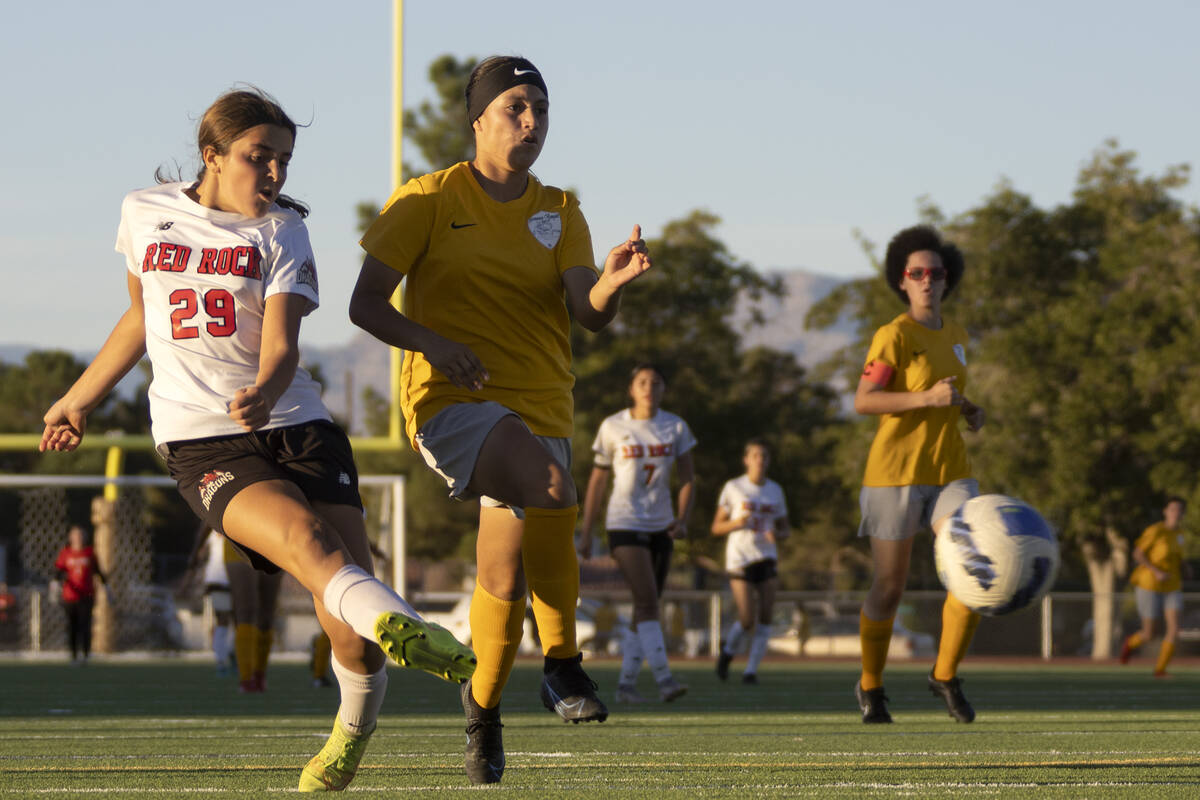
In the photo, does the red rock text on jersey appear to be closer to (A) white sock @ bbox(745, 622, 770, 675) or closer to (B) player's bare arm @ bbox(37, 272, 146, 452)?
(B) player's bare arm @ bbox(37, 272, 146, 452)

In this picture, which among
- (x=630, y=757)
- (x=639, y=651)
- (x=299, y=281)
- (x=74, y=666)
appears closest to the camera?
(x=299, y=281)

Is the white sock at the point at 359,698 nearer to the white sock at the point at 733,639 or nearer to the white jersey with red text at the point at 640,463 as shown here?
the white jersey with red text at the point at 640,463

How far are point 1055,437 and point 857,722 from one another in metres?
27.5

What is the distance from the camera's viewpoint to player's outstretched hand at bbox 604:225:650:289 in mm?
5105

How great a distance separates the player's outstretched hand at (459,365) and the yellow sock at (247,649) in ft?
24.6

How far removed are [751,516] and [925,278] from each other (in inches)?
257

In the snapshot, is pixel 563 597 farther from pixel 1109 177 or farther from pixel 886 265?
pixel 1109 177

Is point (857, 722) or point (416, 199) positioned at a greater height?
point (416, 199)

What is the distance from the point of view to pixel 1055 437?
115 feet

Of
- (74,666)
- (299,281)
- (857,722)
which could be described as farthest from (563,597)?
(74,666)

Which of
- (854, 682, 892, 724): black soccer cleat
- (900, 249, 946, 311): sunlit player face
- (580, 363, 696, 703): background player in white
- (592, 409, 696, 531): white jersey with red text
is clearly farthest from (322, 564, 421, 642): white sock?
(592, 409, 696, 531): white jersey with red text

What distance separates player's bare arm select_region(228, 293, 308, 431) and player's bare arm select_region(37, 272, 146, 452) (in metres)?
0.47

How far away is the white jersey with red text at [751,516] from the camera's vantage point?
48.9ft

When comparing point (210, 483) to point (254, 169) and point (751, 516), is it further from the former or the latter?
point (751, 516)
